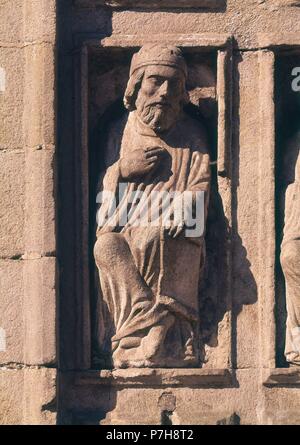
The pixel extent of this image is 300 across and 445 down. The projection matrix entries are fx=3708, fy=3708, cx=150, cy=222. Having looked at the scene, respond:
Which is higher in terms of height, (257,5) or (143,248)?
(257,5)

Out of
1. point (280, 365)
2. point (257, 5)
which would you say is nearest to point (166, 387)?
point (280, 365)

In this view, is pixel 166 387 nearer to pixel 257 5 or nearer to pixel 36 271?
pixel 36 271

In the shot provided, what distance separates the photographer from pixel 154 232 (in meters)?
25.4

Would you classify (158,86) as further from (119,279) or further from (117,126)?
(119,279)

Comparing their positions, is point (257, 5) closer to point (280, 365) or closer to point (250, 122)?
point (250, 122)

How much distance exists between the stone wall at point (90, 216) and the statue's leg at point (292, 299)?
99 millimetres

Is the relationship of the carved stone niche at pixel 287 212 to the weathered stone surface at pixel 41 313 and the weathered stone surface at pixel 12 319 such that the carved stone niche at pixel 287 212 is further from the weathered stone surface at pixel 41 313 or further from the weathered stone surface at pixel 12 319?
the weathered stone surface at pixel 12 319

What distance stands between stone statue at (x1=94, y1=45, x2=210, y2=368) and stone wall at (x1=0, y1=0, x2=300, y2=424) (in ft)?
0.49

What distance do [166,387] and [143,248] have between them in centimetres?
97

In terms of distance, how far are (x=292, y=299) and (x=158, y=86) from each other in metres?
1.73

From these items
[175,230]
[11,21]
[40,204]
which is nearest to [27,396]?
[40,204]

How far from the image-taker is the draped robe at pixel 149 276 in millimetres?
25422

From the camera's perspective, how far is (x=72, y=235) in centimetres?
2562

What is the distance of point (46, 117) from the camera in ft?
83.8
